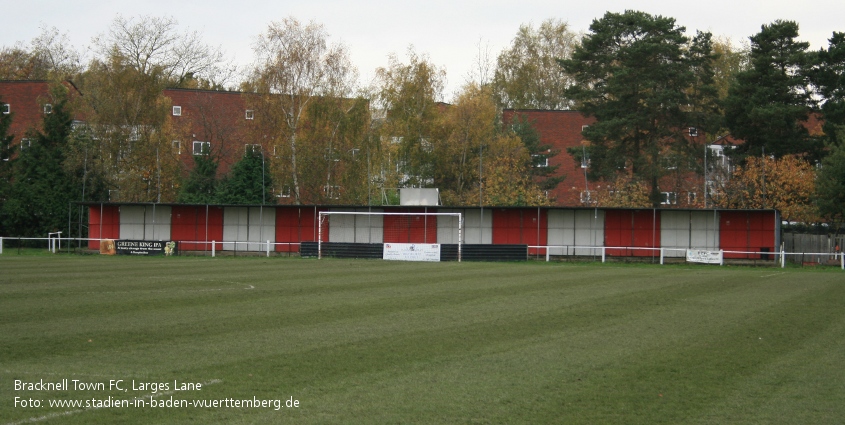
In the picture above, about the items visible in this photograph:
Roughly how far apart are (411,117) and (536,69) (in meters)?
25.1

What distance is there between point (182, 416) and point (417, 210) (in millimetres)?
40978

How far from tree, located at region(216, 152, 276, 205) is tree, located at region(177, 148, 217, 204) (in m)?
1.31

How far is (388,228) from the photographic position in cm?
5006

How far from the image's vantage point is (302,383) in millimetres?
9852

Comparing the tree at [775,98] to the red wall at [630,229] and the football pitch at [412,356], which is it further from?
the football pitch at [412,356]

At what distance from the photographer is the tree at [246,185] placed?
5641cm

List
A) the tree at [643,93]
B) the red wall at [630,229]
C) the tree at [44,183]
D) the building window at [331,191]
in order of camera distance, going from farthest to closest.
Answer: the building window at [331,191], the tree at [643,93], the tree at [44,183], the red wall at [630,229]

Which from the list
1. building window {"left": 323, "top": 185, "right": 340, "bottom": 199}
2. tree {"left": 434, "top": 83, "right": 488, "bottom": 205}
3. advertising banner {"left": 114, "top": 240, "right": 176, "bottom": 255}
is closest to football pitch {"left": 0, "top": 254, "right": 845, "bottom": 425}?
advertising banner {"left": 114, "top": 240, "right": 176, "bottom": 255}

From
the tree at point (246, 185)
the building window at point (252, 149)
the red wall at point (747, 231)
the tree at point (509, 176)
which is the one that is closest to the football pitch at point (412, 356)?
the red wall at point (747, 231)

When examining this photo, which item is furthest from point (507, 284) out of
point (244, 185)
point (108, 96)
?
point (108, 96)

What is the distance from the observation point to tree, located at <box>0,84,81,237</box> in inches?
2138

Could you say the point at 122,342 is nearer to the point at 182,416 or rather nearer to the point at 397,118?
the point at 182,416

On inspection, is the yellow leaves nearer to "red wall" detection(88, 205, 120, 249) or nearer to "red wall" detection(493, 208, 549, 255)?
"red wall" detection(493, 208, 549, 255)

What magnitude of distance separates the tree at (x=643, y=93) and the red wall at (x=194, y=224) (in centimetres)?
2693
